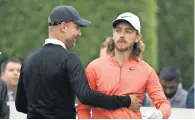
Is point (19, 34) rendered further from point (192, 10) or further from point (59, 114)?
point (192, 10)

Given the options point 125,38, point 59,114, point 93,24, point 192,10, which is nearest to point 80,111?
point 59,114

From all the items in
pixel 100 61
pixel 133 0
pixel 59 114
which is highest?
pixel 133 0

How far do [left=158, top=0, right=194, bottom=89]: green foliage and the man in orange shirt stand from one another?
11.3 metres

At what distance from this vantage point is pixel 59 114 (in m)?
5.43

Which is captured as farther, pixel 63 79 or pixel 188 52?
pixel 188 52

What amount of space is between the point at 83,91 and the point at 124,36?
22.8 inches

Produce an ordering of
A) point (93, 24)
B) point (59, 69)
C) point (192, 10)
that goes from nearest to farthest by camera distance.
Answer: point (59, 69) → point (93, 24) → point (192, 10)

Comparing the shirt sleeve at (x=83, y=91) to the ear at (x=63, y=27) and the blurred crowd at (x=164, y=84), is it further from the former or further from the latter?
the blurred crowd at (x=164, y=84)

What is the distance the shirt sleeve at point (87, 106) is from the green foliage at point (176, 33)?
11.4 metres

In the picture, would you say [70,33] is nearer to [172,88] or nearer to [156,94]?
[156,94]

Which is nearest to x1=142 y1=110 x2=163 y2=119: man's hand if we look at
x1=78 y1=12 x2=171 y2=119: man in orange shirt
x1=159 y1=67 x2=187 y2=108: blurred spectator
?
x1=78 y1=12 x2=171 y2=119: man in orange shirt

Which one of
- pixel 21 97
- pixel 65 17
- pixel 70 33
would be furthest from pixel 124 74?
pixel 21 97

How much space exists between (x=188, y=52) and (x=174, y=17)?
0.84 m

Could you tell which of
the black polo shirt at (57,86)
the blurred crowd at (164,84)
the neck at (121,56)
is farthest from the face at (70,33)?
the blurred crowd at (164,84)
